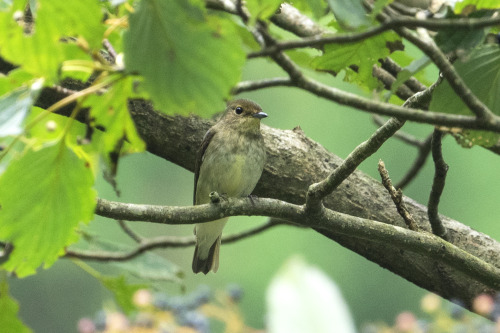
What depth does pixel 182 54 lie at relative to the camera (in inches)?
46.8

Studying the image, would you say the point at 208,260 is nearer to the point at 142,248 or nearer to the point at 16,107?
the point at 142,248

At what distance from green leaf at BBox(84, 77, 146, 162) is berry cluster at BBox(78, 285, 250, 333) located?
0.76 meters

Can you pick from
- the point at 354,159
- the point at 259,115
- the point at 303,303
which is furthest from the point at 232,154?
the point at 303,303

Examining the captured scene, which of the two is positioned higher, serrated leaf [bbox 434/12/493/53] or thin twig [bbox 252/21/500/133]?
serrated leaf [bbox 434/12/493/53]

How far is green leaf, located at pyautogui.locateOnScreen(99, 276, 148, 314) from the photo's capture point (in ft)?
9.06

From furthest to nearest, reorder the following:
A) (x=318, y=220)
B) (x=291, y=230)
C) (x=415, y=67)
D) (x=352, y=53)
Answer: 1. (x=291, y=230)
2. (x=318, y=220)
3. (x=352, y=53)
4. (x=415, y=67)

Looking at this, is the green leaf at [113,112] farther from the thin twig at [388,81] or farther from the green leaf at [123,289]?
the thin twig at [388,81]

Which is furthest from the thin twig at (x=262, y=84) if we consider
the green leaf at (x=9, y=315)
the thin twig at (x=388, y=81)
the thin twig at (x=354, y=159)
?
the thin twig at (x=388, y=81)

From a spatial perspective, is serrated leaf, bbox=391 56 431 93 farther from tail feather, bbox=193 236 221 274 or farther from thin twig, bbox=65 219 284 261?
tail feather, bbox=193 236 221 274

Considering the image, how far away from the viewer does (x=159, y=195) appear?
10.3 meters

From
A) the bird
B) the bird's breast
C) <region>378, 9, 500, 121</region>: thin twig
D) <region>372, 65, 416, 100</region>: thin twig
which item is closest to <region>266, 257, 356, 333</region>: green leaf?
<region>378, 9, 500, 121</region>: thin twig

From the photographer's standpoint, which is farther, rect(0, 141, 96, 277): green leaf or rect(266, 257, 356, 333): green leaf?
rect(0, 141, 96, 277): green leaf

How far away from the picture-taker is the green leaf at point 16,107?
1185 millimetres

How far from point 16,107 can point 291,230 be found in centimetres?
957
